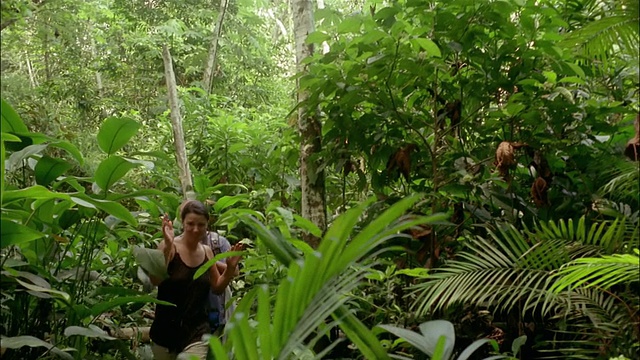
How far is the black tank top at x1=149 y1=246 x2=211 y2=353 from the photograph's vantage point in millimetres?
2818

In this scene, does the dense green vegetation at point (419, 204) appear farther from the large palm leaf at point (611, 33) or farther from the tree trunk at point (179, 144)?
the tree trunk at point (179, 144)

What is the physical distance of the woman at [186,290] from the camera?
2.81 metres

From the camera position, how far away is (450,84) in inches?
119

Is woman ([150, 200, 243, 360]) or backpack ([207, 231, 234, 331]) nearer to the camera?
woman ([150, 200, 243, 360])

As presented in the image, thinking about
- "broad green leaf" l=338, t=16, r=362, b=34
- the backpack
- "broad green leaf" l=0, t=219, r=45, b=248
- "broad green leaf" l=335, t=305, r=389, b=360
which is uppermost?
"broad green leaf" l=338, t=16, r=362, b=34

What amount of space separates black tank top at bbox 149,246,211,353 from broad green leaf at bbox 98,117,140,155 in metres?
0.69

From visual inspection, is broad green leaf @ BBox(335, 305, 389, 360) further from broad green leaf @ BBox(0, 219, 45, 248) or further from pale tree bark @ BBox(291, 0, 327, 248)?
pale tree bark @ BBox(291, 0, 327, 248)

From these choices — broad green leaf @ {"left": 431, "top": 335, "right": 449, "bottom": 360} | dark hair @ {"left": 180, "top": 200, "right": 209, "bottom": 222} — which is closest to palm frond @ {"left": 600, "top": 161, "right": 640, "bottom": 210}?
broad green leaf @ {"left": 431, "top": 335, "right": 449, "bottom": 360}

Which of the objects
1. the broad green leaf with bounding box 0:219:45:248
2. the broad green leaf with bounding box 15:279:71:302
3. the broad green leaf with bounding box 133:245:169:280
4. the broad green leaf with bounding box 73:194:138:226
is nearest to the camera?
the broad green leaf with bounding box 0:219:45:248

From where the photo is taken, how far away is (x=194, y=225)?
2809 mm

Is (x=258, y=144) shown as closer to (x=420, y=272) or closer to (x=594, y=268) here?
(x=420, y=272)

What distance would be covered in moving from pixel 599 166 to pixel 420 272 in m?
1.11

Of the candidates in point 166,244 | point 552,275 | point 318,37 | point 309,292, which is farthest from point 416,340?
point 318,37

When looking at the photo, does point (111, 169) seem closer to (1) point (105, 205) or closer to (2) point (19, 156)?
(1) point (105, 205)
